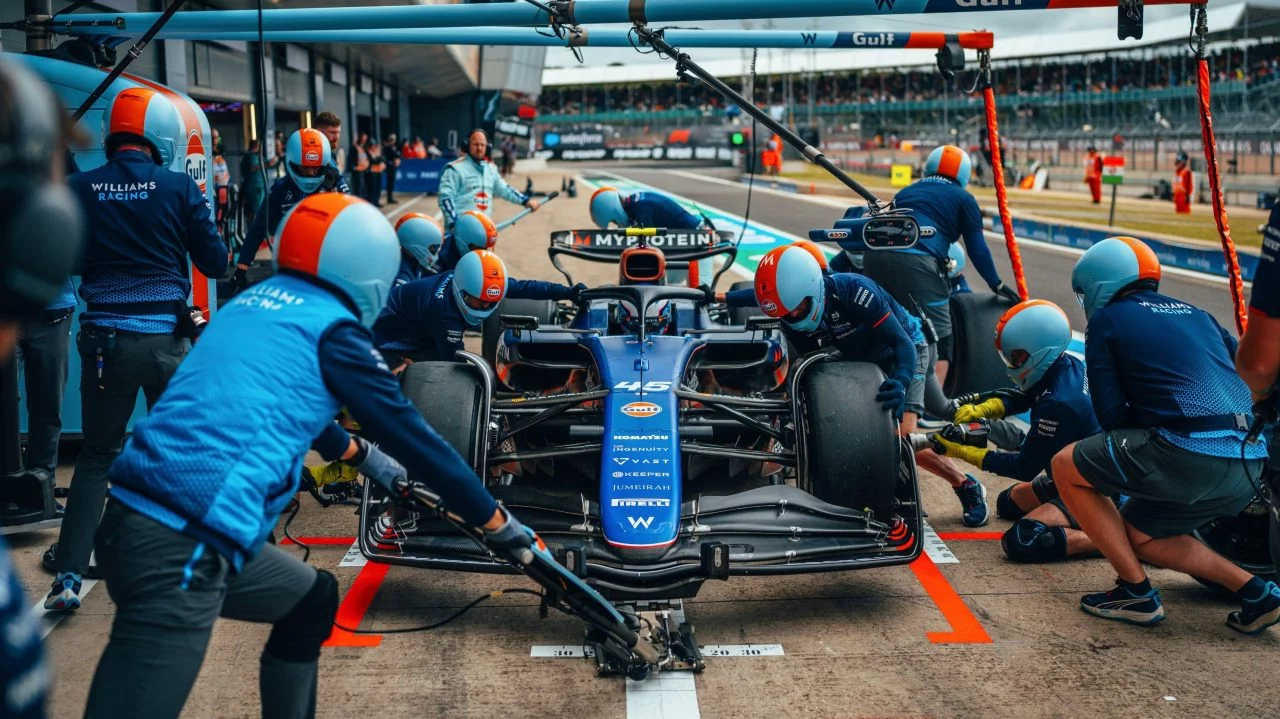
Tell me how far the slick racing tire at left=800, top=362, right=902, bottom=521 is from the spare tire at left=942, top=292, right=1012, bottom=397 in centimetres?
291

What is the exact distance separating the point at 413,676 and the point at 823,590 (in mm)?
1802

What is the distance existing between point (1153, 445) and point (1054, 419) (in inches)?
26.9

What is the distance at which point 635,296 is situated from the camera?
6223 mm

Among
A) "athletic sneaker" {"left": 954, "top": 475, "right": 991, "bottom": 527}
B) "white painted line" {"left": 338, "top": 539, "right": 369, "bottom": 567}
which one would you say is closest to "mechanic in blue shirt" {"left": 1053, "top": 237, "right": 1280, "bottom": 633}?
"athletic sneaker" {"left": 954, "top": 475, "right": 991, "bottom": 527}

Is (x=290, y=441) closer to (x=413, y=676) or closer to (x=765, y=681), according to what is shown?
(x=413, y=676)

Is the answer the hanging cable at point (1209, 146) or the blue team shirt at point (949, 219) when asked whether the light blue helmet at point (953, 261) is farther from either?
the hanging cable at point (1209, 146)

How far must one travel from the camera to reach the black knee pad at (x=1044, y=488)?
18.4 ft

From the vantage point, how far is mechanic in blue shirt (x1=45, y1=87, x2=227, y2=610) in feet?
15.5

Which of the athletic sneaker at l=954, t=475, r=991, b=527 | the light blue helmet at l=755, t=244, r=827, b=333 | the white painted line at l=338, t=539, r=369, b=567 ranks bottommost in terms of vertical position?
the white painted line at l=338, t=539, r=369, b=567

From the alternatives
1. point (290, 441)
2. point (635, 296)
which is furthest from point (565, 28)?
point (290, 441)

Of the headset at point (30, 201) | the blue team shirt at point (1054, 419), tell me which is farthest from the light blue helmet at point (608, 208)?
the headset at point (30, 201)

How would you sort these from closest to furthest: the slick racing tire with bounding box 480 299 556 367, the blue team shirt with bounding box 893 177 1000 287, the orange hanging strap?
the orange hanging strap → the blue team shirt with bounding box 893 177 1000 287 → the slick racing tire with bounding box 480 299 556 367

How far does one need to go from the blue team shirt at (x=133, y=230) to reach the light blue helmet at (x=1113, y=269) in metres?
3.62

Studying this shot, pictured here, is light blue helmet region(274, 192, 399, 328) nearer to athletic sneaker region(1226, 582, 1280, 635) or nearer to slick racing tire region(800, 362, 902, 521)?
slick racing tire region(800, 362, 902, 521)
